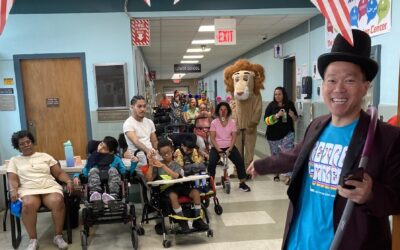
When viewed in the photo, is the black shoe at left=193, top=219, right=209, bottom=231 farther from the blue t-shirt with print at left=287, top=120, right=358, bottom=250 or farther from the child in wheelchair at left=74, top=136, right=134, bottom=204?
the blue t-shirt with print at left=287, top=120, right=358, bottom=250

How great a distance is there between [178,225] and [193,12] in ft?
11.5

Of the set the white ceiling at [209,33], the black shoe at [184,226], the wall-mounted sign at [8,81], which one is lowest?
the black shoe at [184,226]

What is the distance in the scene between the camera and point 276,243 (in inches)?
128

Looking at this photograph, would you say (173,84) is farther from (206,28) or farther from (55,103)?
(55,103)

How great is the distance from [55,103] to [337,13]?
487 cm

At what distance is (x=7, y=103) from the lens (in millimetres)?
5207

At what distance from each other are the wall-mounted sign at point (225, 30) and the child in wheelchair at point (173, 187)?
290 centimetres

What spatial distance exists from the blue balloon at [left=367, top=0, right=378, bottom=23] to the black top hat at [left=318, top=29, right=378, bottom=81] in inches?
140

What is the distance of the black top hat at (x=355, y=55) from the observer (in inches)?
45.2

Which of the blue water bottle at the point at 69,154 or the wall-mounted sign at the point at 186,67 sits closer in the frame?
the blue water bottle at the point at 69,154

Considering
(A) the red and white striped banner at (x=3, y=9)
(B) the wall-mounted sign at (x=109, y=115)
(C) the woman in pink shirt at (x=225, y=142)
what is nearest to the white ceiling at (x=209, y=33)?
(B) the wall-mounted sign at (x=109, y=115)

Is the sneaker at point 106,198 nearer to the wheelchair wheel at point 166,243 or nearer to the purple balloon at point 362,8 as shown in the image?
the wheelchair wheel at point 166,243

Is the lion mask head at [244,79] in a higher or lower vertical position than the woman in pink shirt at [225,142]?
higher

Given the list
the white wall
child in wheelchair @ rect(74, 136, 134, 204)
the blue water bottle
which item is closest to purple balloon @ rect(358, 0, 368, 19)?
the white wall
